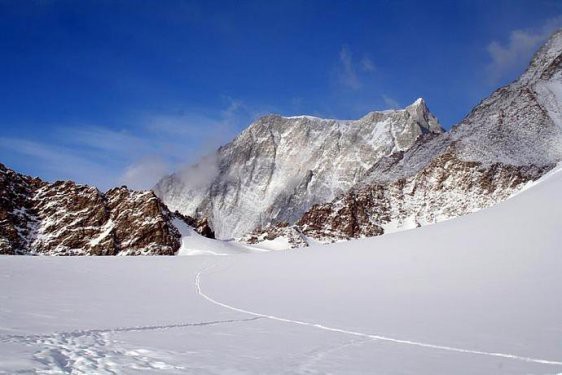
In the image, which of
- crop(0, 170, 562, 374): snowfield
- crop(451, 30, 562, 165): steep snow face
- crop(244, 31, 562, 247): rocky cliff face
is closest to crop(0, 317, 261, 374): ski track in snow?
crop(0, 170, 562, 374): snowfield

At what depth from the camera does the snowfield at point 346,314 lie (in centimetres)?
612

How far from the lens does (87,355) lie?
575cm

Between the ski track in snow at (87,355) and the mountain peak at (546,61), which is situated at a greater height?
the mountain peak at (546,61)

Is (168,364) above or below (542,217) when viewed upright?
below

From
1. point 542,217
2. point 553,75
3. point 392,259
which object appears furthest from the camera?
point 553,75

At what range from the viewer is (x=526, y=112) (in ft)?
526

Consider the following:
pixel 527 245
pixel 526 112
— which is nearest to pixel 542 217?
pixel 527 245

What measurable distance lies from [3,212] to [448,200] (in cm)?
13194

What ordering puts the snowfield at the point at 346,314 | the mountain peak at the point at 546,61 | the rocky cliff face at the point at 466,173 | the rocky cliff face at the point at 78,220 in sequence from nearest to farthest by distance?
the snowfield at the point at 346,314, the rocky cliff face at the point at 78,220, the rocky cliff face at the point at 466,173, the mountain peak at the point at 546,61

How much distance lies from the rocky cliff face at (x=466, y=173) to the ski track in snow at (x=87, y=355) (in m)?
129

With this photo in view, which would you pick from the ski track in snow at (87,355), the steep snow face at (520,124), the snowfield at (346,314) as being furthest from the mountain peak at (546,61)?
the ski track in snow at (87,355)

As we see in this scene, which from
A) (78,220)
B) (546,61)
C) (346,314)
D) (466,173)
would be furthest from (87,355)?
(546,61)

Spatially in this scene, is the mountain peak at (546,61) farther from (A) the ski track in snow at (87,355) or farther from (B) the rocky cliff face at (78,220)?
(A) the ski track in snow at (87,355)

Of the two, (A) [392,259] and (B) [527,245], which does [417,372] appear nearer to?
(B) [527,245]
